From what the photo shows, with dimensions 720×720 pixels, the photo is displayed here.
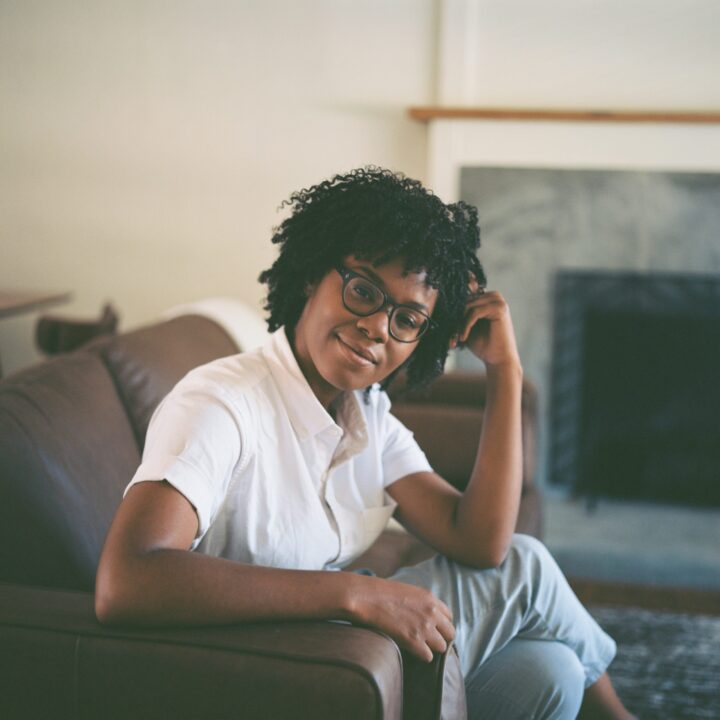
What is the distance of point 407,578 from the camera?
54.0 inches

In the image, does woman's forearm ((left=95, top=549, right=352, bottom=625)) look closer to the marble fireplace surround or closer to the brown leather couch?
the brown leather couch

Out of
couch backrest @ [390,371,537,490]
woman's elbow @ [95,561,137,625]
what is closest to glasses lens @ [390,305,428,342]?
woman's elbow @ [95,561,137,625]

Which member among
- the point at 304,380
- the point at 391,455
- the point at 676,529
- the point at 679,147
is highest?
the point at 679,147

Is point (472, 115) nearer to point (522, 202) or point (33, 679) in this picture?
point (522, 202)

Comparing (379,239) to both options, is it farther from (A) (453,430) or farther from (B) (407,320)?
(A) (453,430)

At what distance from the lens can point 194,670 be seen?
0.95 meters

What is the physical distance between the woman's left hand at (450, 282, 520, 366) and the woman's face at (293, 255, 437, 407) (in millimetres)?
182

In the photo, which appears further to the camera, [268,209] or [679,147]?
[268,209]

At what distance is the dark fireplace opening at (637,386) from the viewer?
10.8 feet

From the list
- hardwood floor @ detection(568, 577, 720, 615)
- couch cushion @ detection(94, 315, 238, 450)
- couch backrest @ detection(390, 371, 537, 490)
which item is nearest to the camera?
couch cushion @ detection(94, 315, 238, 450)

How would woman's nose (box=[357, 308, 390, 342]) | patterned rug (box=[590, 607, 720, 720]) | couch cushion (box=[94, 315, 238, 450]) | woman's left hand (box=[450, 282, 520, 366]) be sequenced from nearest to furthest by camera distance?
woman's nose (box=[357, 308, 390, 342]), woman's left hand (box=[450, 282, 520, 366]), couch cushion (box=[94, 315, 238, 450]), patterned rug (box=[590, 607, 720, 720])

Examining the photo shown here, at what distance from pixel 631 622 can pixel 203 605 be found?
76.2 inches

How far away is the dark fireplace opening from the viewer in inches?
130

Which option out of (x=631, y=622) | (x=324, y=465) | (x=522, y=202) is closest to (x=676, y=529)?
(x=631, y=622)
